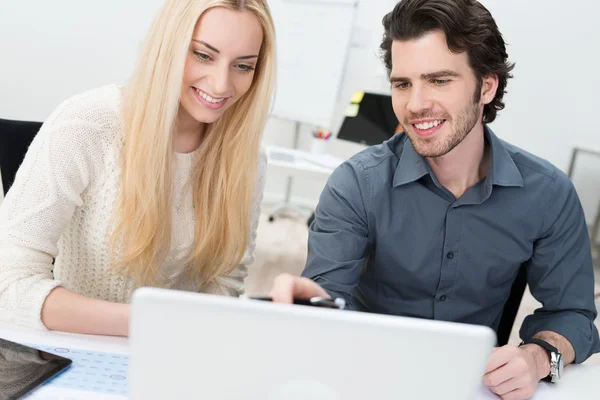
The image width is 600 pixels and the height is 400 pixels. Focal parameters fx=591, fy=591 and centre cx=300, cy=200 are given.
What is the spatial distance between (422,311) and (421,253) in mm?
153

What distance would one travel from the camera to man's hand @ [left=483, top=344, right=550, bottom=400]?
104cm

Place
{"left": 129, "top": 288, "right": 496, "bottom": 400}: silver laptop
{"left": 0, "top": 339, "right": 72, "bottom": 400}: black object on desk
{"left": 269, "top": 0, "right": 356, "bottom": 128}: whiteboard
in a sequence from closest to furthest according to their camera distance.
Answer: {"left": 129, "top": 288, "right": 496, "bottom": 400}: silver laptop
{"left": 0, "top": 339, "right": 72, "bottom": 400}: black object on desk
{"left": 269, "top": 0, "right": 356, "bottom": 128}: whiteboard

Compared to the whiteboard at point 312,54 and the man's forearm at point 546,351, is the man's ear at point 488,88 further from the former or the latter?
the whiteboard at point 312,54

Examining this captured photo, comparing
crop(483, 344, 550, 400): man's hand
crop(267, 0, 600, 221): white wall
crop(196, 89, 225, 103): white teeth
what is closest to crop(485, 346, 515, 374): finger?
crop(483, 344, 550, 400): man's hand

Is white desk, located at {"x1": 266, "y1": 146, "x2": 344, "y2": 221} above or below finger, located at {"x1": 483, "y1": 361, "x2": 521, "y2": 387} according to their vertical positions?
above

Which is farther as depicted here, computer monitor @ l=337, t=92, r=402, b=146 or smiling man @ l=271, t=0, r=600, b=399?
computer monitor @ l=337, t=92, r=402, b=146

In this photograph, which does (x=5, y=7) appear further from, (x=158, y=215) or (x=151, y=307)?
(x=151, y=307)

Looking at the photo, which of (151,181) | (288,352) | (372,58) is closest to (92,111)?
(151,181)

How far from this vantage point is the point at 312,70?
4.61 metres

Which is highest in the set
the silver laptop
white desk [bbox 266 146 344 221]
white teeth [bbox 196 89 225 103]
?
white teeth [bbox 196 89 225 103]

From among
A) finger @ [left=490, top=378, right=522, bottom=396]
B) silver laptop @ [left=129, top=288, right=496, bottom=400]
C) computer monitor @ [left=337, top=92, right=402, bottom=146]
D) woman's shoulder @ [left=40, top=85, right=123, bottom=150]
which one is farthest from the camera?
computer monitor @ [left=337, top=92, right=402, bottom=146]

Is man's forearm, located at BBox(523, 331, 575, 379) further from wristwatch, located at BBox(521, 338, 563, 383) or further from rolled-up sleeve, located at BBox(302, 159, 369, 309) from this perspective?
rolled-up sleeve, located at BBox(302, 159, 369, 309)

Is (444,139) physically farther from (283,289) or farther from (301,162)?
(301,162)

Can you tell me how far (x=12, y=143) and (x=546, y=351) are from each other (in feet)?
4.36
